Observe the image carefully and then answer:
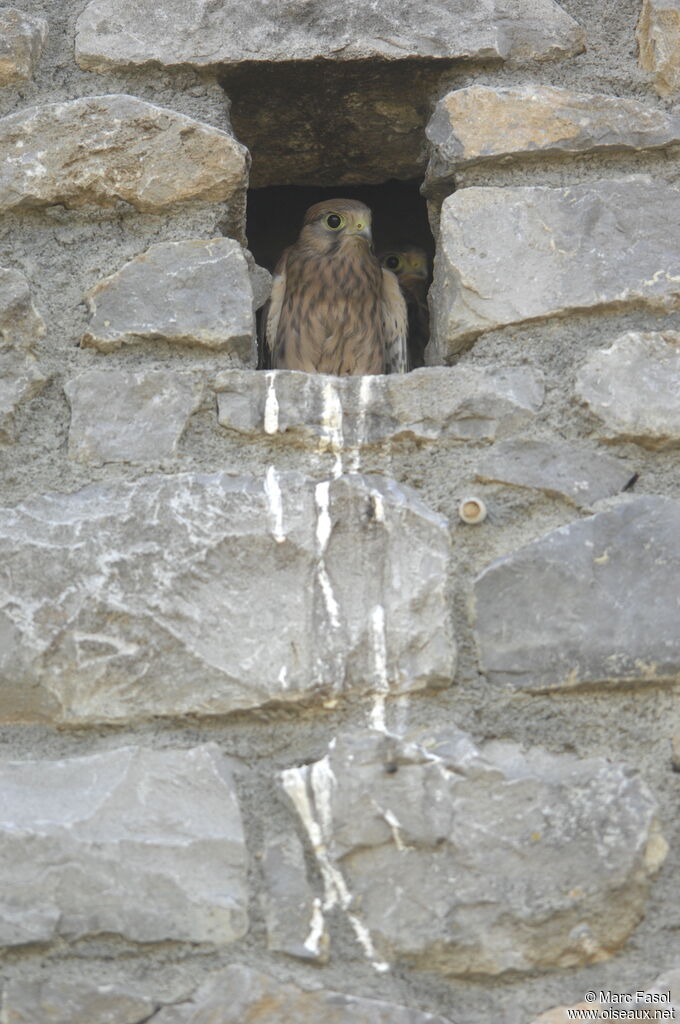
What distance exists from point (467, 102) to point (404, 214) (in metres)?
1.58

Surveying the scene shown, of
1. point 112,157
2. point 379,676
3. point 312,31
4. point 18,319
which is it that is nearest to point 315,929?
point 379,676

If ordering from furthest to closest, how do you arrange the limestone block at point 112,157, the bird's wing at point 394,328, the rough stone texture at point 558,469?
the bird's wing at point 394,328, the limestone block at point 112,157, the rough stone texture at point 558,469

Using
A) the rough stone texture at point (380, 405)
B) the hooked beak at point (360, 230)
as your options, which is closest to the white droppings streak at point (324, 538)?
the rough stone texture at point (380, 405)

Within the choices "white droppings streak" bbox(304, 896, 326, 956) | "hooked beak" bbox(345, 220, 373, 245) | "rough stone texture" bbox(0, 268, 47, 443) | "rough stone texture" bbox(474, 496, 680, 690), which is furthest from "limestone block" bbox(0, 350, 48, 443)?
"hooked beak" bbox(345, 220, 373, 245)

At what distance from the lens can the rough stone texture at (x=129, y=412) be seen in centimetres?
223

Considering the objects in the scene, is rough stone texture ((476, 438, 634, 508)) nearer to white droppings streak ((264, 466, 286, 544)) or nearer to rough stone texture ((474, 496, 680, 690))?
rough stone texture ((474, 496, 680, 690))

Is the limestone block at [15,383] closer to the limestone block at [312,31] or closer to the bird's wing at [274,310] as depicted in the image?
the limestone block at [312,31]

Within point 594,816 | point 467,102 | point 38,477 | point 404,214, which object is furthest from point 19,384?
point 404,214

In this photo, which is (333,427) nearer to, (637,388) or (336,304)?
(637,388)

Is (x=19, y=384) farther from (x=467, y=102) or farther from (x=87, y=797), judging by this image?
(x=467, y=102)

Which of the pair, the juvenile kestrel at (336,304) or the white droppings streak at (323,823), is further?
the juvenile kestrel at (336,304)

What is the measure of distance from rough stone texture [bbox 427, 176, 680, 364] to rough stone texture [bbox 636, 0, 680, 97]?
25 cm

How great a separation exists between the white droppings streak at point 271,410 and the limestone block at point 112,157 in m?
0.43

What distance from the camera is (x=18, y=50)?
2.52 meters
